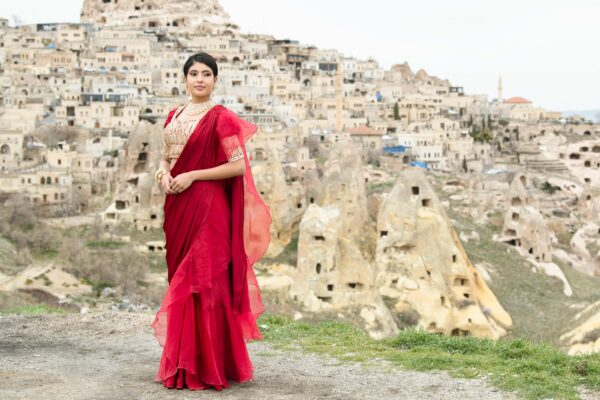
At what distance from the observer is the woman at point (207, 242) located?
6.68 metres

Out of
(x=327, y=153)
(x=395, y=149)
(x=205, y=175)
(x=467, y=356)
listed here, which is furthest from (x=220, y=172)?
(x=395, y=149)

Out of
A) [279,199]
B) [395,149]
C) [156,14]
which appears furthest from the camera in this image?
[156,14]

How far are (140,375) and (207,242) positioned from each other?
1196 millimetres

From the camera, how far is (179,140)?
278 inches

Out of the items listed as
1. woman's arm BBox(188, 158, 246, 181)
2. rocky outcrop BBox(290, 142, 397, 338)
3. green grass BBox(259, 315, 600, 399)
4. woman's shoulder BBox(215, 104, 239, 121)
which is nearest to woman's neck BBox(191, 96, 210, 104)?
woman's shoulder BBox(215, 104, 239, 121)

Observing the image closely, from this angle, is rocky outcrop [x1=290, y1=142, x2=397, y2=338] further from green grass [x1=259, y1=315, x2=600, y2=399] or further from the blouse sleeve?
the blouse sleeve

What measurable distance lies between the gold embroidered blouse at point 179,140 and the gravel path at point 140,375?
1646 millimetres

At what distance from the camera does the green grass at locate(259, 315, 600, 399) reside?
686cm

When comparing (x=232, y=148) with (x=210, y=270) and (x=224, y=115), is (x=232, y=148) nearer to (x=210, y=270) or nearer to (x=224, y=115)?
(x=224, y=115)

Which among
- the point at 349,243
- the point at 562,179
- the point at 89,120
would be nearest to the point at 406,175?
the point at 349,243

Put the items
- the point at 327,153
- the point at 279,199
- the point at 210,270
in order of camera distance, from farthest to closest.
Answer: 1. the point at 327,153
2. the point at 279,199
3. the point at 210,270

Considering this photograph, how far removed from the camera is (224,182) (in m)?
6.98

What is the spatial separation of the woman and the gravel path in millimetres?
234

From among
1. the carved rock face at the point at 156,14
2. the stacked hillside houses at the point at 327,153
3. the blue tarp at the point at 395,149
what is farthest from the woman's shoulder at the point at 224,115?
the carved rock face at the point at 156,14
